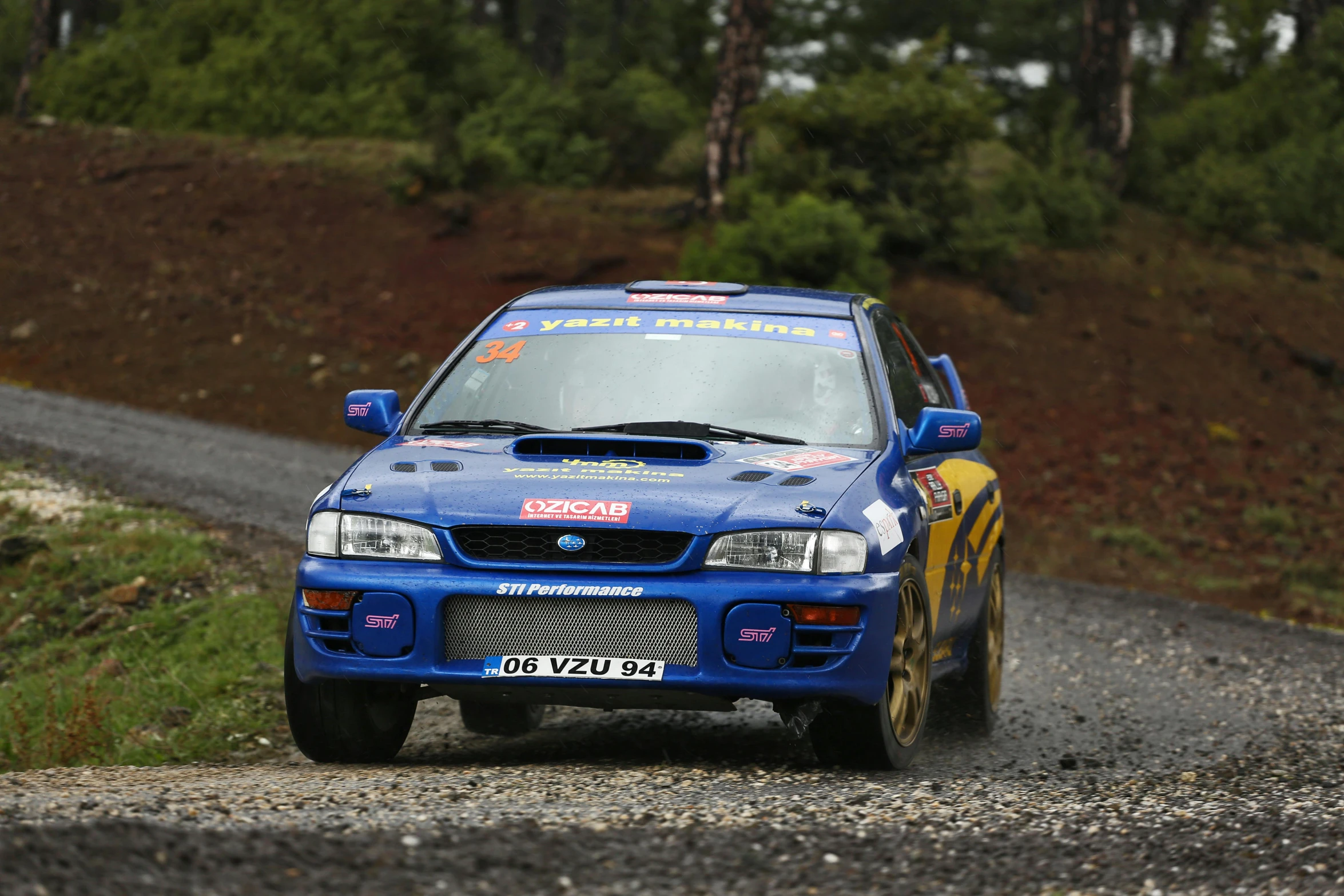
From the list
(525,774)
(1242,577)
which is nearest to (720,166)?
(1242,577)

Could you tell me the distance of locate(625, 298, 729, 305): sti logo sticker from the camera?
22.3 feet

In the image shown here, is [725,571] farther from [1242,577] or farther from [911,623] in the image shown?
[1242,577]

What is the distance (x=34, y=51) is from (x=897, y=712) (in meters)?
31.7

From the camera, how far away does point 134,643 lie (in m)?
8.97

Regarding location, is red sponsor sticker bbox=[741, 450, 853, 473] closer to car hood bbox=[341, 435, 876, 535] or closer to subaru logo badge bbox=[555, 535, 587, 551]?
car hood bbox=[341, 435, 876, 535]

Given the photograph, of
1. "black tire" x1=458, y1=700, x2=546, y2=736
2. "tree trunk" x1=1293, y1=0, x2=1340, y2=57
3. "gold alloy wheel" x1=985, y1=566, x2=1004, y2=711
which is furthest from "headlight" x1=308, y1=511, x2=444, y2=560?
"tree trunk" x1=1293, y1=0, x2=1340, y2=57

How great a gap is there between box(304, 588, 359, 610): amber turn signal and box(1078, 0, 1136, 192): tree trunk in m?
21.2

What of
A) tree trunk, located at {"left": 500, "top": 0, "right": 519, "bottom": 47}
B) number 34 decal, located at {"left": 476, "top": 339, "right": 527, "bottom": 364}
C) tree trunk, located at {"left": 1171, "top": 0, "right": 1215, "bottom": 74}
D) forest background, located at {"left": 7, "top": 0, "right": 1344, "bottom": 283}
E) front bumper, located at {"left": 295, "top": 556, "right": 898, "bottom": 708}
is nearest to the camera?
front bumper, located at {"left": 295, "top": 556, "right": 898, "bottom": 708}

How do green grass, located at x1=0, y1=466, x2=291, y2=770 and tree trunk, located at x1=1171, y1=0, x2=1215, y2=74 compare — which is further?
tree trunk, located at x1=1171, y1=0, x2=1215, y2=74

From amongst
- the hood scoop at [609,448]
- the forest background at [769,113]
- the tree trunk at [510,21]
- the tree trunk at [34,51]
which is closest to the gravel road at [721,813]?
the hood scoop at [609,448]

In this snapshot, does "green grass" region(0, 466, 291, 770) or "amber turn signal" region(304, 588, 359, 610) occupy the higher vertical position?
"amber turn signal" region(304, 588, 359, 610)

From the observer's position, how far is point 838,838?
4.15m

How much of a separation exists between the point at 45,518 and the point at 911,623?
25.9 ft

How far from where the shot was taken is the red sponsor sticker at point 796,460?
5574 mm
